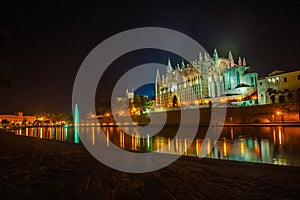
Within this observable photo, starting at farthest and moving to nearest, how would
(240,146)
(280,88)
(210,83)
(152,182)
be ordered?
(210,83), (280,88), (240,146), (152,182)

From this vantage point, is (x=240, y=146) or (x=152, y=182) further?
(x=240, y=146)

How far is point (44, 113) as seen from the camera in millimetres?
128000

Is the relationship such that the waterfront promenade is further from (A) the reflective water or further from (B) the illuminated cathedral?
(B) the illuminated cathedral

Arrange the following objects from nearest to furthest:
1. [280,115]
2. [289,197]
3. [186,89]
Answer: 1. [289,197]
2. [280,115]
3. [186,89]

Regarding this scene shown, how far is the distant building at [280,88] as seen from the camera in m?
42.9

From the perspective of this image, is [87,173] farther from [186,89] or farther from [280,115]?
[186,89]

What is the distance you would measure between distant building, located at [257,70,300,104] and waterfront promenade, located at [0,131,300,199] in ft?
139

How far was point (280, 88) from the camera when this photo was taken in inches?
1804

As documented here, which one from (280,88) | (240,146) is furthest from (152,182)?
(280,88)

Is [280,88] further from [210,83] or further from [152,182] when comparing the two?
[152,182]

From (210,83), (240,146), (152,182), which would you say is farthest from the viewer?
(210,83)

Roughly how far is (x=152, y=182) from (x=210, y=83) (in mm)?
68129

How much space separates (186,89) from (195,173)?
77.8m

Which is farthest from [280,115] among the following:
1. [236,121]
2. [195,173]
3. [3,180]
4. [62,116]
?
[62,116]
